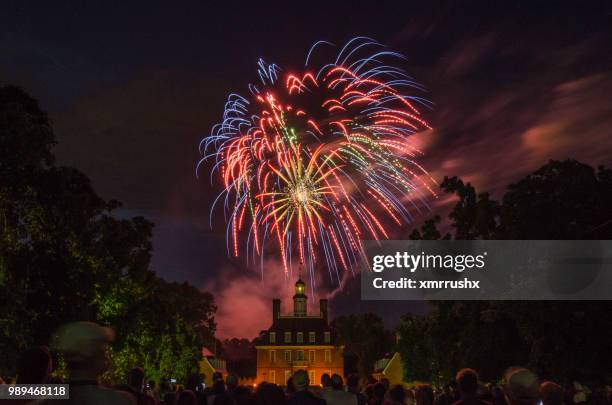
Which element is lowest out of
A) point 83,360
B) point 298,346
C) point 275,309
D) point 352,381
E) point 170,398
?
point 170,398

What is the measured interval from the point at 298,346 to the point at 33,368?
109127 millimetres

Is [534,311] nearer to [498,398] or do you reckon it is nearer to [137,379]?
[498,398]

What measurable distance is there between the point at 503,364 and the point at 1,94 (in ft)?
94.3

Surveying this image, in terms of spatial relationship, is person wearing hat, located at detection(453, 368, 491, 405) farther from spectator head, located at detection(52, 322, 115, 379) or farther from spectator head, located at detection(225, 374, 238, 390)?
spectator head, located at detection(225, 374, 238, 390)

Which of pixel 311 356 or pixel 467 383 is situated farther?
pixel 311 356

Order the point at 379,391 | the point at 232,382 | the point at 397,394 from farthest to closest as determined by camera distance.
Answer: the point at 232,382 → the point at 379,391 → the point at 397,394

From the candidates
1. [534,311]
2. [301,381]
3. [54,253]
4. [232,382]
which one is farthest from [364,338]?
[301,381]

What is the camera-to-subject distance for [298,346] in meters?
113

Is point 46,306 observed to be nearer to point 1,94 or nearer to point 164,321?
point 1,94

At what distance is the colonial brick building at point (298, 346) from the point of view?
111188 millimetres

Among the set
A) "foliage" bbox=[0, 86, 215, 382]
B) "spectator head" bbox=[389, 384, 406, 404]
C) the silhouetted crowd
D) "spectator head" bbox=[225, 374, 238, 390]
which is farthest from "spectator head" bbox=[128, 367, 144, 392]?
"foliage" bbox=[0, 86, 215, 382]

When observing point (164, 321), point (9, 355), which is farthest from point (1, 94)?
point (164, 321)

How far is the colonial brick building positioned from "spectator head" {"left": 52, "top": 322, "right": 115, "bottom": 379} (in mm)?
105758

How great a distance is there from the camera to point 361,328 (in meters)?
130
